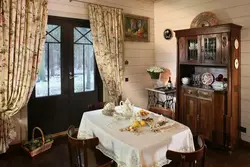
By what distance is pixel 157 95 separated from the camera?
16.8 feet

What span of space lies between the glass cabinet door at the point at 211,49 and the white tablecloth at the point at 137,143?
5.36ft

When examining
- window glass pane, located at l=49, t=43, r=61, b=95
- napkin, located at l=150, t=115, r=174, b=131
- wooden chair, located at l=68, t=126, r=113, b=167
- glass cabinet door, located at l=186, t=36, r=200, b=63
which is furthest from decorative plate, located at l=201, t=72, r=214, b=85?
window glass pane, located at l=49, t=43, r=61, b=95

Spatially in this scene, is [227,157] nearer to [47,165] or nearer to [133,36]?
[47,165]

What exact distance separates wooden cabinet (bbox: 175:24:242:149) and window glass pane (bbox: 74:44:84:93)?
1910 mm

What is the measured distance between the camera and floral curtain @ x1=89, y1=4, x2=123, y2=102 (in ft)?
13.3

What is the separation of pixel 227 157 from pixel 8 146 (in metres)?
3.33

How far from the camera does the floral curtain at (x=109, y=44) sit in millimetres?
4062

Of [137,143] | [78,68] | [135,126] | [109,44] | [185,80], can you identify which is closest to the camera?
[137,143]

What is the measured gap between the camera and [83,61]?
4.18 meters

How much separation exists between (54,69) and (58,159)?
1.57 meters

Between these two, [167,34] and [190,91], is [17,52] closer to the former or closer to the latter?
[190,91]

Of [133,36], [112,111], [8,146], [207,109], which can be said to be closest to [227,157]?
[207,109]

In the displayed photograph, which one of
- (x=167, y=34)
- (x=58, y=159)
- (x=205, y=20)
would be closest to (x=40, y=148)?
(x=58, y=159)

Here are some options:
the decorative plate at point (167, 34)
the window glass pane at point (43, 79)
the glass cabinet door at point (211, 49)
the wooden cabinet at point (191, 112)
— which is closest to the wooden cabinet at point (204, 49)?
the glass cabinet door at point (211, 49)
